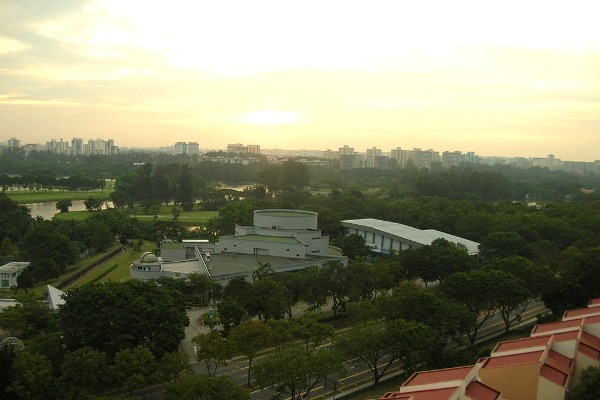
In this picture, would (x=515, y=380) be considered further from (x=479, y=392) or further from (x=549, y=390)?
(x=479, y=392)

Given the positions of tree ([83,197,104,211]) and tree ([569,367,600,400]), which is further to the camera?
tree ([83,197,104,211])

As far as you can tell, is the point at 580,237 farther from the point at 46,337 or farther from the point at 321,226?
the point at 46,337

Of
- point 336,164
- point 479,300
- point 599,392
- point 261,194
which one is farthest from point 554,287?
point 336,164

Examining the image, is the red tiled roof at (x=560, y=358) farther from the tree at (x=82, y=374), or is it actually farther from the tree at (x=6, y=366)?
the tree at (x=6, y=366)

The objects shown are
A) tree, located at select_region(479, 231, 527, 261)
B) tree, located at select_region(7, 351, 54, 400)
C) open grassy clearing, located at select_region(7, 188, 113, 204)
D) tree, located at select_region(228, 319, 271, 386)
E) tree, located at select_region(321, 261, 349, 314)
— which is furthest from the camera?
open grassy clearing, located at select_region(7, 188, 113, 204)

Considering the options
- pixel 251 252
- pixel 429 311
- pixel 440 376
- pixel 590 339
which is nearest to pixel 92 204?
pixel 251 252

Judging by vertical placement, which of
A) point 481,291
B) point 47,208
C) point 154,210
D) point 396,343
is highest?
point 481,291

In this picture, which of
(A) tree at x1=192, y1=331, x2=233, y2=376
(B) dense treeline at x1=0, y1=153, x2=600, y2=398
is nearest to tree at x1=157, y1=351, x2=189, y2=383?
(B) dense treeline at x1=0, y1=153, x2=600, y2=398

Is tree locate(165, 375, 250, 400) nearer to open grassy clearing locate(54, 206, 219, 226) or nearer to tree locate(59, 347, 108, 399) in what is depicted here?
tree locate(59, 347, 108, 399)
